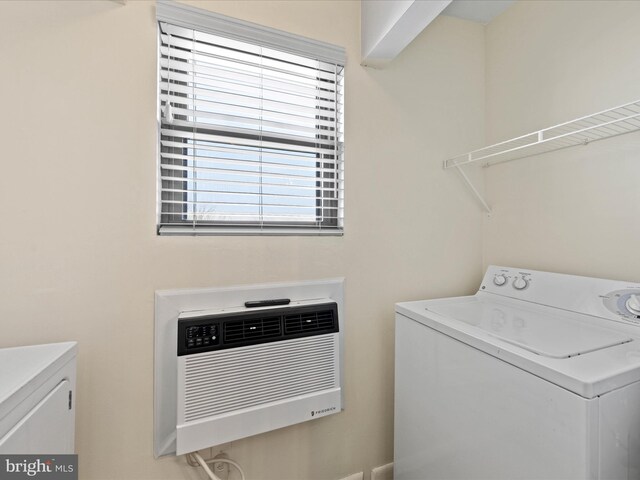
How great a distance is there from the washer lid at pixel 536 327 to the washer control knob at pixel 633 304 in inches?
3.5

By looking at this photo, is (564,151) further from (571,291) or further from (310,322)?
(310,322)

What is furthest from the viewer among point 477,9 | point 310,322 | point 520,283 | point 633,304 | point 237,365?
point 477,9

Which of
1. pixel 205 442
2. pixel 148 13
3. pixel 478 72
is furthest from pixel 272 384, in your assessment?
pixel 478 72

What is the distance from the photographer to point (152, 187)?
3.45 feet

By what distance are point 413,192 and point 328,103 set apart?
1.99ft

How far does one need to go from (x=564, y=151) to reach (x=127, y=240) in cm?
184

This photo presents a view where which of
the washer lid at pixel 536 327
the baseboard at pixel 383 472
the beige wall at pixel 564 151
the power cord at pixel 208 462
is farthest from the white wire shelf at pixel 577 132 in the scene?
the power cord at pixel 208 462

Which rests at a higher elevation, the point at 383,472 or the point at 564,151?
the point at 564,151

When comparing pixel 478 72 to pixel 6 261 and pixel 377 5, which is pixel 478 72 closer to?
pixel 377 5

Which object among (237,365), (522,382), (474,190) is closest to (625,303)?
(522,382)

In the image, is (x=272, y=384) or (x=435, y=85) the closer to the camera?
(x=272, y=384)

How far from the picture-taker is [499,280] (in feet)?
4.64

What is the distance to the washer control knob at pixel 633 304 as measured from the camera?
93 cm

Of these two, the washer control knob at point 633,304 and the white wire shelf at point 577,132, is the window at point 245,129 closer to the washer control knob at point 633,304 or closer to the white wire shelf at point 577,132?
the white wire shelf at point 577,132
